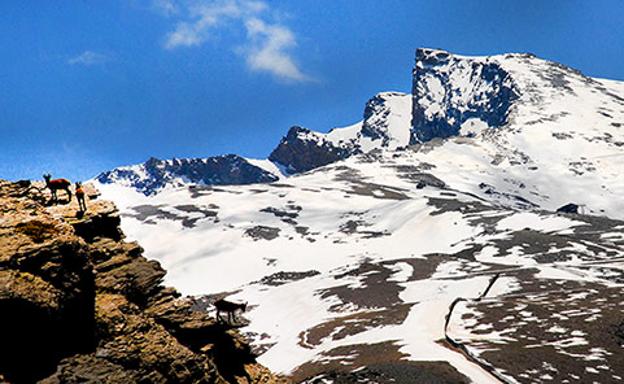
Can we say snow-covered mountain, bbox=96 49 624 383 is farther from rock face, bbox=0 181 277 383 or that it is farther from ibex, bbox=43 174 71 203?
ibex, bbox=43 174 71 203

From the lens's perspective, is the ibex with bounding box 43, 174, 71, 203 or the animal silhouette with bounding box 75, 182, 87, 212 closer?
the animal silhouette with bounding box 75, 182, 87, 212

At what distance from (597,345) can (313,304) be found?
61.7 m

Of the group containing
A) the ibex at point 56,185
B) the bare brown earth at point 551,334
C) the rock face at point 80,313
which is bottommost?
the bare brown earth at point 551,334

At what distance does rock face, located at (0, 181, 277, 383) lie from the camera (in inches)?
522

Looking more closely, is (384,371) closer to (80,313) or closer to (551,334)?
(551,334)

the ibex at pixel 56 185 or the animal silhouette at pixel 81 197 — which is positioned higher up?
the ibex at pixel 56 185

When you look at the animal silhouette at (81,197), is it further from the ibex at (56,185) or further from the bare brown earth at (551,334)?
the bare brown earth at (551,334)

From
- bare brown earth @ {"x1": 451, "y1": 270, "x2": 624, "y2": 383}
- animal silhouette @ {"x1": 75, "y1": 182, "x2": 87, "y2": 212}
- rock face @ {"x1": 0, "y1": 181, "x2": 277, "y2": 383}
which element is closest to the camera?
rock face @ {"x1": 0, "y1": 181, "x2": 277, "y2": 383}

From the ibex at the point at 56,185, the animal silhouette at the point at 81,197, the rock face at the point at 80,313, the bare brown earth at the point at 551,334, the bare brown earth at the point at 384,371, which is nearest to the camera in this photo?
the rock face at the point at 80,313

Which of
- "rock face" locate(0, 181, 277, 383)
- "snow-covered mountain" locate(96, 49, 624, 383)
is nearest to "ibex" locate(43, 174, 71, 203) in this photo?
"rock face" locate(0, 181, 277, 383)

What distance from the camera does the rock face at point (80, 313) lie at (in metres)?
13.3

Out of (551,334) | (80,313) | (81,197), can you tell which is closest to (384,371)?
(551,334)

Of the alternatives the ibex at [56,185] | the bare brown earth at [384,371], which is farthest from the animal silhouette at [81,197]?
the bare brown earth at [384,371]

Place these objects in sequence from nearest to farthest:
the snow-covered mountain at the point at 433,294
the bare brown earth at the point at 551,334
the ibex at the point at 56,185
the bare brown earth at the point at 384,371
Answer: the ibex at the point at 56,185 < the bare brown earth at the point at 384,371 < the bare brown earth at the point at 551,334 < the snow-covered mountain at the point at 433,294
